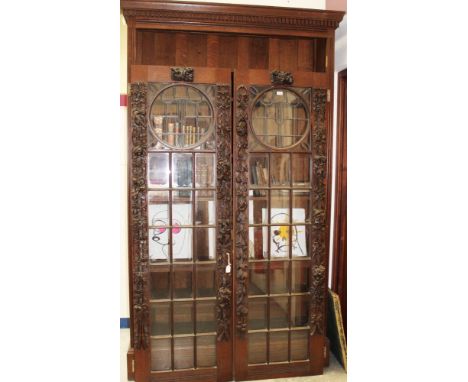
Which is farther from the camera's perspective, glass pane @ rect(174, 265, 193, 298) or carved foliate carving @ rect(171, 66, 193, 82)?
glass pane @ rect(174, 265, 193, 298)

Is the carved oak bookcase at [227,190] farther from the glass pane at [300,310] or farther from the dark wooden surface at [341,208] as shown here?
the dark wooden surface at [341,208]

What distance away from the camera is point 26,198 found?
38 centimetres

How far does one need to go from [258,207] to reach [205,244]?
16.3 inches

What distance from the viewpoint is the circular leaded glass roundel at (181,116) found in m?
2.32

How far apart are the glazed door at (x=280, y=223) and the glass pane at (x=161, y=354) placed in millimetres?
434

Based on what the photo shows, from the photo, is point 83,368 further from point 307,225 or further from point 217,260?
point 307,225

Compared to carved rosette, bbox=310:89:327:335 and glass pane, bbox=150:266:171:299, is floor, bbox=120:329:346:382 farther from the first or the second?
glass pane, bbox=150:266:171:299

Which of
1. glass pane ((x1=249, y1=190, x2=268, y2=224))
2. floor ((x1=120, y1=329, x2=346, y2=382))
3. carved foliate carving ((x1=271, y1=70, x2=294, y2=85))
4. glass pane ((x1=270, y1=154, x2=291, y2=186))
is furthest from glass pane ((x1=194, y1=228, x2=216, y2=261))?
carved foliate carving ((x1=271, y1=70, x2=294, y2=85))

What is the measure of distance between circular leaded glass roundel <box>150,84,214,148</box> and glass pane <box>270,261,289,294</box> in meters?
0.95

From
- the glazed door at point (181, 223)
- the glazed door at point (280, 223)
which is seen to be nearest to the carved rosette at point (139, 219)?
the glazed door at point (181, 223)

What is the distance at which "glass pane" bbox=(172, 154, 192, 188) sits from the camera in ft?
7.70
